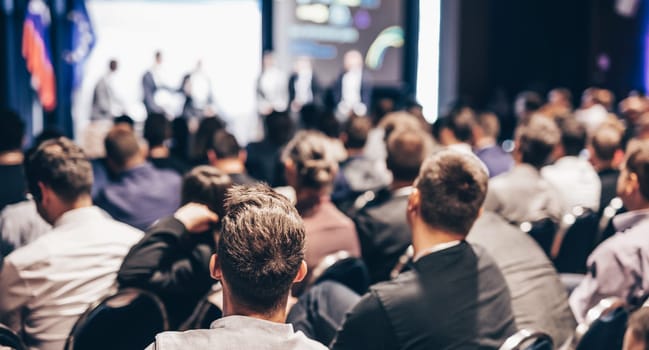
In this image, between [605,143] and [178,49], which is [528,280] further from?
[178,49]

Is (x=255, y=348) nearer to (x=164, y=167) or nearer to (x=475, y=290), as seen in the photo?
(x=475, y=290)

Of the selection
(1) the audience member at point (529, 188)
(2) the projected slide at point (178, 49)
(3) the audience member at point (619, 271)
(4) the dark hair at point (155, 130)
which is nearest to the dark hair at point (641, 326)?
(3) the audience member at point (619, 271)

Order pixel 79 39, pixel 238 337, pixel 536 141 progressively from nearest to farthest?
pixel 238 337 → pixel 536 141 → pixel 79 39

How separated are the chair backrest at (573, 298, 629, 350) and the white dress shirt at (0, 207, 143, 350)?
151 centimetres

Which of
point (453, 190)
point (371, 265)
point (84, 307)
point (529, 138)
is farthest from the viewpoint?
point (529, 138)

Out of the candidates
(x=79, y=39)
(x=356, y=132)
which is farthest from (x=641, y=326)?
(x=79, y=39)

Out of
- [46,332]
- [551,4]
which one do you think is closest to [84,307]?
[46,332]

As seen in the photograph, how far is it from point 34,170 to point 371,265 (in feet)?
5.13

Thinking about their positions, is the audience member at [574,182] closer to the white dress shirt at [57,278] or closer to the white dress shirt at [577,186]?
the white dress shirt at [577,186]

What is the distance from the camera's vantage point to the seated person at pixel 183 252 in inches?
98.5

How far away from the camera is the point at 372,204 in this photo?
3.54 m

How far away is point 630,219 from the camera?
114 inches

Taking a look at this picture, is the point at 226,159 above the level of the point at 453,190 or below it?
below

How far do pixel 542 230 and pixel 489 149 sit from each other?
2342mm
